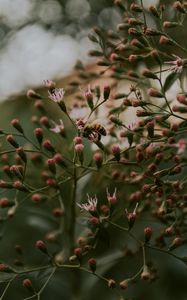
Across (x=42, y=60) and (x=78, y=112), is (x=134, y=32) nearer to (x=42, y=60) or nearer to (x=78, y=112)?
→ (x=78, y=112)

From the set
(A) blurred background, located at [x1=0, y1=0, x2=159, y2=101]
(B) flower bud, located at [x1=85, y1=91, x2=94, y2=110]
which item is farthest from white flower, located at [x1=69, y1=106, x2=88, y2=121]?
(A) blurred background, located at [x1=0, y1=0, x2=159, y2=101]

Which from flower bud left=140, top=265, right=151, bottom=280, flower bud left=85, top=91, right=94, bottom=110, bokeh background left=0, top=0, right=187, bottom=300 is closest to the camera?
flower bud left=140, top=265, right=151, bottom=280

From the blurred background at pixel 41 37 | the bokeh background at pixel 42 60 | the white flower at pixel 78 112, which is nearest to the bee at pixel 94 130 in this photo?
the white flower at pixel 78 112

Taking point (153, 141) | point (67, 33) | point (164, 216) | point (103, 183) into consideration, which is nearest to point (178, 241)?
point (164, 216)

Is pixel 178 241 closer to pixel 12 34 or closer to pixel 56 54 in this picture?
pixel 56 54

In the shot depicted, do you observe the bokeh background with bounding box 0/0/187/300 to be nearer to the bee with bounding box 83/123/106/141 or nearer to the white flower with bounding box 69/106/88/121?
the white flower with bounding box 69/106/88/121

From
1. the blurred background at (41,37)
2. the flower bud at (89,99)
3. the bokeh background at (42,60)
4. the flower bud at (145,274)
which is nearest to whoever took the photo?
the flower bud at (145,274)

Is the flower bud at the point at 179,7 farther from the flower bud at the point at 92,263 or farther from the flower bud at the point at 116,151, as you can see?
the flower bud at the point at 92,263

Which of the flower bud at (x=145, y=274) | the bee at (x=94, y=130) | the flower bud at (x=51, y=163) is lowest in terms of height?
the flower bud at (x=145, y=274)

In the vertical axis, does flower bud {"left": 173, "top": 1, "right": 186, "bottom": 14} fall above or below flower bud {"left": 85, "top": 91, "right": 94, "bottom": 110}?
above
